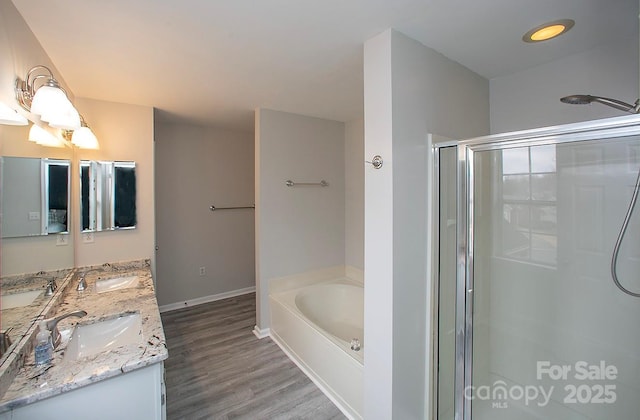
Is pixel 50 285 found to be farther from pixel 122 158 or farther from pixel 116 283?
pixel 122 158

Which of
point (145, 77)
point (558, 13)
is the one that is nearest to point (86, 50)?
point (145, 77)

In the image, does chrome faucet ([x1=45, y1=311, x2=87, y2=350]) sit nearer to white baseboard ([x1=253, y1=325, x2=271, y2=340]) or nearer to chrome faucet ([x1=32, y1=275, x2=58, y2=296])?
chrome faucet ([x1=32, y1=275, x2=58, y2=296])

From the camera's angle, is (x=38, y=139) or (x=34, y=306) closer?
(x=34, y=306)

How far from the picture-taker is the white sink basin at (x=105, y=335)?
1.45 meters

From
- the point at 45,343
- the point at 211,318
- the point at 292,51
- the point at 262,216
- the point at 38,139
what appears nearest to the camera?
the point at 45,343

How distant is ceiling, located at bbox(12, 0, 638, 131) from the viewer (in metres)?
1.29

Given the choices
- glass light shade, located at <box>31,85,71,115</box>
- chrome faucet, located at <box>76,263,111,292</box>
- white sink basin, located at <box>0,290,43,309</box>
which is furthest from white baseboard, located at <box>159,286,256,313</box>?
glass light shade, located at <box>31,85,71,115</box>

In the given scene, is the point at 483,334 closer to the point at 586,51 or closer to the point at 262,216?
the point at 586,51

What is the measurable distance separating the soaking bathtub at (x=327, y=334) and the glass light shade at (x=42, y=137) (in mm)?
2127

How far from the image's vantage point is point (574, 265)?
1.61m

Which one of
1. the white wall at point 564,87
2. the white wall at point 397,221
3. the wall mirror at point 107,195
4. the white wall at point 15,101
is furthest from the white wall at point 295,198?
the white wall at point 564,87

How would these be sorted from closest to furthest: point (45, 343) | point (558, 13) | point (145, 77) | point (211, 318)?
point (45, 343) < point (558, 13) < point (145, 77) < point (211, 318)

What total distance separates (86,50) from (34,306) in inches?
58.8

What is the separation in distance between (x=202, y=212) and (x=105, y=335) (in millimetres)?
2304
